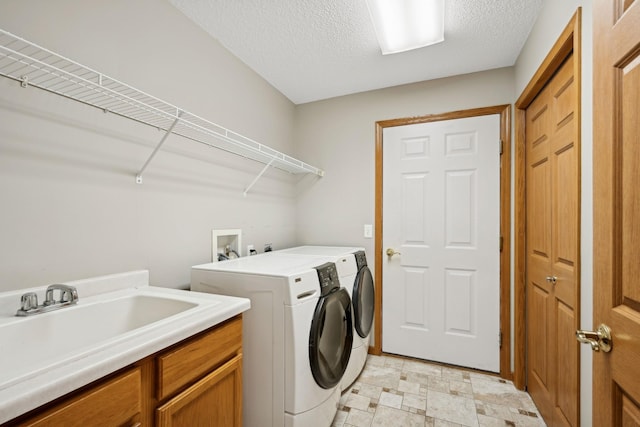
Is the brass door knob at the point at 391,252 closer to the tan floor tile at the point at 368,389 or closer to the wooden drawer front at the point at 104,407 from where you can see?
the tan floor tile at the point at 368,389

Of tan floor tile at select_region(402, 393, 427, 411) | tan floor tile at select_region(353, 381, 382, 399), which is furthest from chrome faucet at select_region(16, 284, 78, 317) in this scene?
tan floor tile at select_region(402, 393, 427, 411)

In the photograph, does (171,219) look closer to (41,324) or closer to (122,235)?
(122,235)

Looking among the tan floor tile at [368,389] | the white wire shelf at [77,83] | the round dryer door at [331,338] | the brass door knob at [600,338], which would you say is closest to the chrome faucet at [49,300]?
the white wire shelf at [77,83]

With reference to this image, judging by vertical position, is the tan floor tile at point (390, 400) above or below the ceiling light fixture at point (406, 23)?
below

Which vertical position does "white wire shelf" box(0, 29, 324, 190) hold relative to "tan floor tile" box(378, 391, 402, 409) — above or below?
above

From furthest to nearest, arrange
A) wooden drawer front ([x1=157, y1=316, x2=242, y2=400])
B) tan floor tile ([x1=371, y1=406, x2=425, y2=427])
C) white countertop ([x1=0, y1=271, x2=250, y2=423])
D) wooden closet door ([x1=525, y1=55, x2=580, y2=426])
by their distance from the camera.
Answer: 1. tan floor tile ([x1=371, y1=406, x2=425, y2=427])
2. wooden closet door ([x1=525, y1=55, x2=580, y2=426])
3. wooden drawer front ([x1=157, y1=316, x2=242, y2=400])
4. white countertop ([x1=0, y1=271, x2=250, y2=423])

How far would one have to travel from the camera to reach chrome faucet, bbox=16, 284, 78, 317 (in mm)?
941

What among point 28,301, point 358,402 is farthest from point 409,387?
point 28,301

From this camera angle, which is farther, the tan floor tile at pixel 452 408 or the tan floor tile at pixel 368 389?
the tan floor tile at pixel 368 389

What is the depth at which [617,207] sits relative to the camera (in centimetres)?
69

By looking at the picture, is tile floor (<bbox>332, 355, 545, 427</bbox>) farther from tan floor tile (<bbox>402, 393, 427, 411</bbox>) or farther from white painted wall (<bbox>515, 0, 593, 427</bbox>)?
white painted wall (<bbox>515, 0, 593, 427</bbox>)

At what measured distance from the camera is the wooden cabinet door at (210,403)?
867 millimetres

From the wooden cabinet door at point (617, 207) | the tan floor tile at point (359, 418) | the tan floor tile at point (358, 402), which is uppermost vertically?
the wooden cabinet door at point (617, 207)

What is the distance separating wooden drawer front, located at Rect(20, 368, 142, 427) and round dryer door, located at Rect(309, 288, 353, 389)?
82cm
